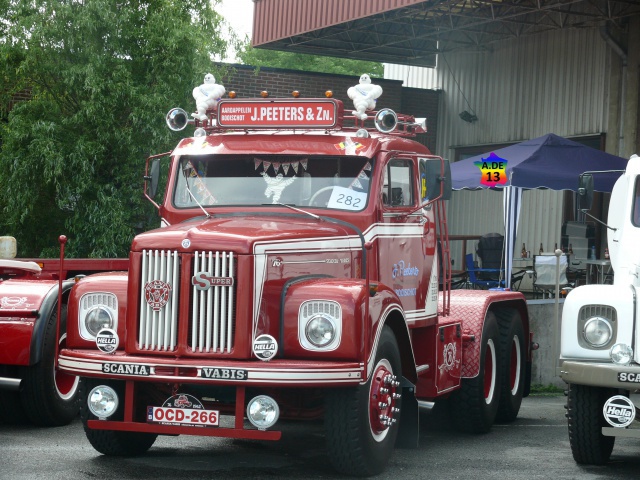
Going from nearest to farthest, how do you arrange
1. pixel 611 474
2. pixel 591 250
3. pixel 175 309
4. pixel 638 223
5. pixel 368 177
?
pixel 175 309
pixel 611 474
pixel 368 177
pixel 638 223
pixel 591 250

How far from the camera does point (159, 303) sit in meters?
7.13

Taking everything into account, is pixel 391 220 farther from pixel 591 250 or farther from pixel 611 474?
pixel 591 250

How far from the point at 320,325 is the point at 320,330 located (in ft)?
0.10

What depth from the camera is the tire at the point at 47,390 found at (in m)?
9.03

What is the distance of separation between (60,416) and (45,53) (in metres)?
8.31

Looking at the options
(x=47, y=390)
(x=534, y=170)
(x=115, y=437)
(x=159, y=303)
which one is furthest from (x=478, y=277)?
(x=159, y=303)

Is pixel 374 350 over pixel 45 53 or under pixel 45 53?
under

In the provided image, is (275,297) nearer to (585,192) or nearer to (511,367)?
(585,192)

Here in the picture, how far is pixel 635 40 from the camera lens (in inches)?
805

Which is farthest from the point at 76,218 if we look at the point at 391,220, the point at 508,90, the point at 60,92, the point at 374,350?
the point at 508,90

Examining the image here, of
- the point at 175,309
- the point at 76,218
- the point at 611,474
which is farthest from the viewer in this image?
the point at 76,218

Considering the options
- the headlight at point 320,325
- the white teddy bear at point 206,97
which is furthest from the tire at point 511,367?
the headlight at point 320,325

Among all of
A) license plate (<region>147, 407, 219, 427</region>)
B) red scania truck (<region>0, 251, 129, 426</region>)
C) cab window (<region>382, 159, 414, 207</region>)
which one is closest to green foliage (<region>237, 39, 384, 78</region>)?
red scania truck (<region>0, 251, 129, 426</region>)

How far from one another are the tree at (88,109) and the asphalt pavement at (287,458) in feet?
23.0
